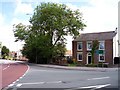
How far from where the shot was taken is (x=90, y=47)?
209 feet

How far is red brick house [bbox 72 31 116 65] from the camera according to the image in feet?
196

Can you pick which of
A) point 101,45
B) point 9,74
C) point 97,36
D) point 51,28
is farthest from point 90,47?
point 9,74

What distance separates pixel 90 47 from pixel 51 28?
9.59 metres

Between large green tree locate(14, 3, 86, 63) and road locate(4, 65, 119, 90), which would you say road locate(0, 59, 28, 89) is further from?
large green tree locate(14, 3, 86, 63)

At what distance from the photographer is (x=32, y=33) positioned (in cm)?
6619

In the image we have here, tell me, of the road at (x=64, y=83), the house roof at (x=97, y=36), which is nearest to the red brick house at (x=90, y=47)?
the house roof at (x=97, y=36)

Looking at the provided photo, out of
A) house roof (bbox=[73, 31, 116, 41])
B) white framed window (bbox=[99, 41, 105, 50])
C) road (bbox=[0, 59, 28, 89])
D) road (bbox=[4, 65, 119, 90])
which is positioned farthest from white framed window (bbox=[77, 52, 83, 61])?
road (bbox=[4, 65, 119, 90])

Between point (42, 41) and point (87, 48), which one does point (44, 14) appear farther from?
point (87, 48)

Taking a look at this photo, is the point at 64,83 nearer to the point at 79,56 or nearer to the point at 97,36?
the point at 97,36

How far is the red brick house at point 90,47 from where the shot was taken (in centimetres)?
5972

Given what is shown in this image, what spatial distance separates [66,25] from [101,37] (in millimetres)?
8121

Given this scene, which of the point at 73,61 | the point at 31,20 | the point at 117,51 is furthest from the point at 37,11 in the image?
the point at 117,51

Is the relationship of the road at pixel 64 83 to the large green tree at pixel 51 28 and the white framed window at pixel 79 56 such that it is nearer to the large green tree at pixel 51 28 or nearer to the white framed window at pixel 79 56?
the large green tree at pixel 51 28

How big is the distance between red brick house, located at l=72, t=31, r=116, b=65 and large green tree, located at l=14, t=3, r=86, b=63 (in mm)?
3567
